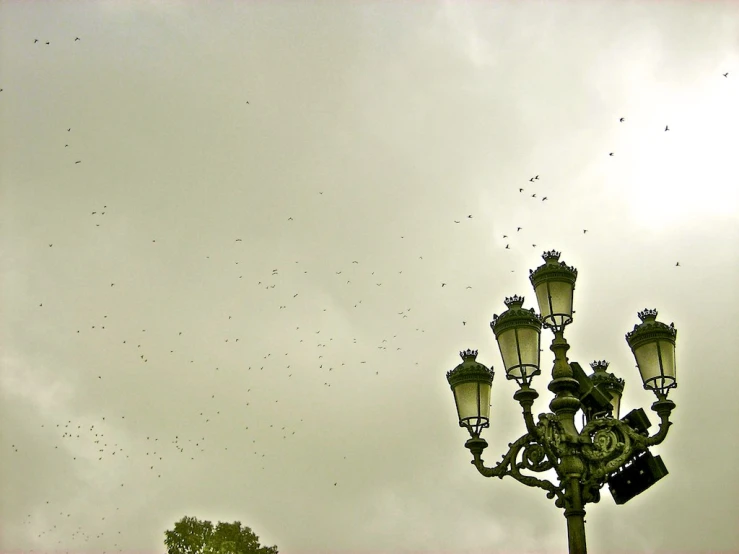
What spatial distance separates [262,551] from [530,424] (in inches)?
1419

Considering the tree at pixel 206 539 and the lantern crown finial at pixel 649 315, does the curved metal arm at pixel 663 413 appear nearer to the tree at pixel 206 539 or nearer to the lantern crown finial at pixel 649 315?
the lantern crown finial at pixel 649 315

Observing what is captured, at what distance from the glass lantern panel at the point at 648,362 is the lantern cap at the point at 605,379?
1.47 metres

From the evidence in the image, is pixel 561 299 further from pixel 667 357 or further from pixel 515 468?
pixel 515 468

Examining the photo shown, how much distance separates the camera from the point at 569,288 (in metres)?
7.44

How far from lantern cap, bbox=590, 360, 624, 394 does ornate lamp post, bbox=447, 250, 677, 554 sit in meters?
1.00

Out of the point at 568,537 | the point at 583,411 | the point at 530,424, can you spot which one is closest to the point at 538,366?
the point at 530,424

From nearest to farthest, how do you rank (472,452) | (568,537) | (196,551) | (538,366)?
(568,537) → (538,366) → (472,452) → (196,551)

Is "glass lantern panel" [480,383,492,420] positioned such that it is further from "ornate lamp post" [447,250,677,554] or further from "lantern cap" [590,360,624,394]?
"lantern cap" [590,360,624,394]

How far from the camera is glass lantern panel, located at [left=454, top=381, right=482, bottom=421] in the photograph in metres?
7.44

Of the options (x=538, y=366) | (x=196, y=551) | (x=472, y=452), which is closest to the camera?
(x=538, y=366)

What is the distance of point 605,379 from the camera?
8852 mm

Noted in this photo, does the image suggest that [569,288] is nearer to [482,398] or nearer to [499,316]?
[499,316]

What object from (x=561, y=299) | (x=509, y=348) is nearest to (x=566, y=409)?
(x=509, y=348)

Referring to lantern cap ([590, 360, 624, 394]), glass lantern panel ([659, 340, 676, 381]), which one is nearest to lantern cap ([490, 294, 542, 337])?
glass lantern panel ([659, 340, 676, 381])
